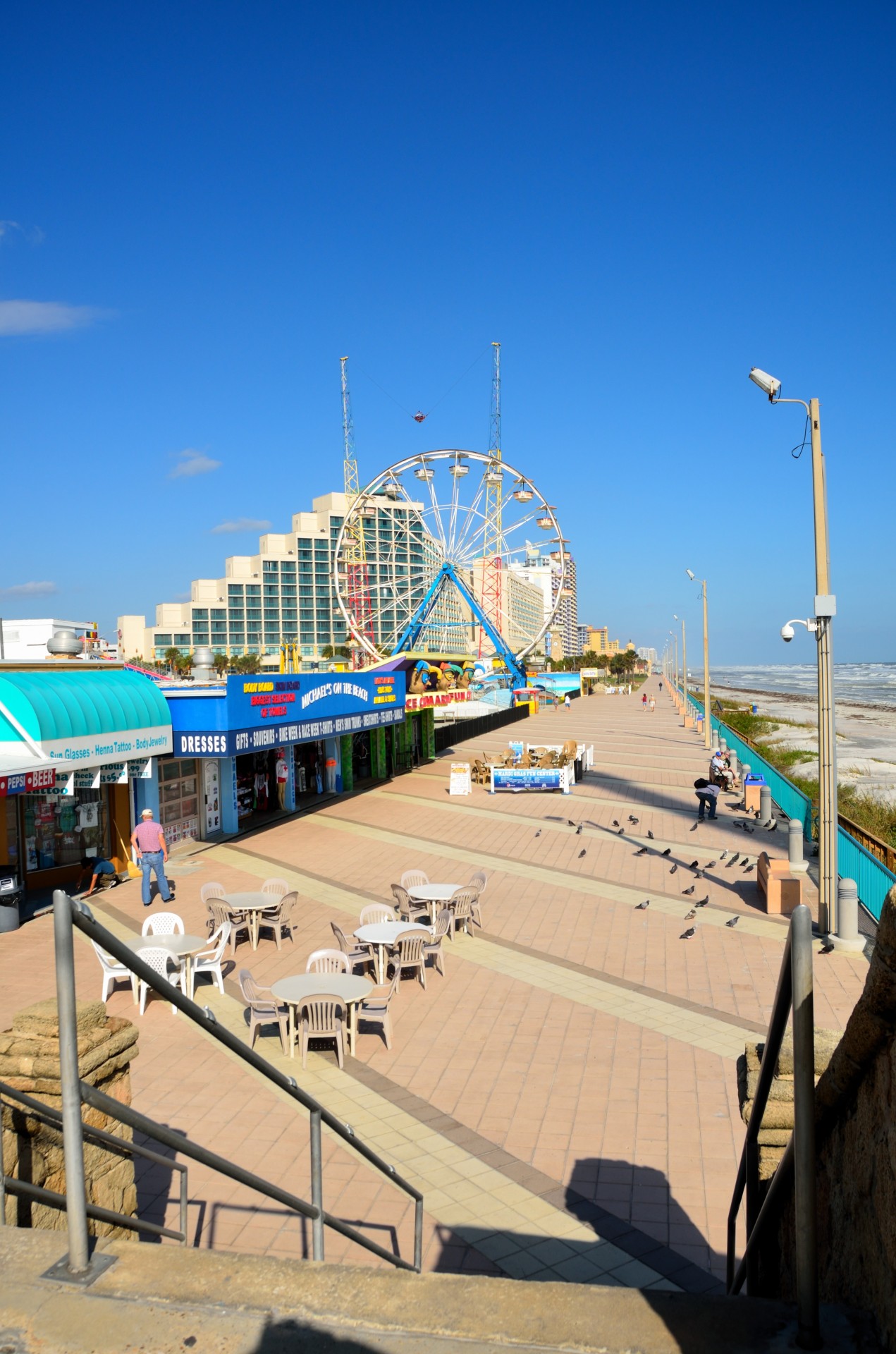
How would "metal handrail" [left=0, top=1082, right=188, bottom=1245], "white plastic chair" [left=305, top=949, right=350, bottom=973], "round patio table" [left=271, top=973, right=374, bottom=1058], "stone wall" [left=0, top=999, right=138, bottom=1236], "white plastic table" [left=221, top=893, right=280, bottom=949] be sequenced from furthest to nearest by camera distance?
"white plastic table" [left=221, top=893, right=280, bottom=949] → "white plastic chair" [left=305, top=949, right=350, bottom=973] → "round patio table" [left=271, top=973, right=374, bottom=1058] → "stone wall" [left=0, top=999, right=138, bottom=1236] → "metal handrail" [left=0, top=1082, right=188, bottom=1245]

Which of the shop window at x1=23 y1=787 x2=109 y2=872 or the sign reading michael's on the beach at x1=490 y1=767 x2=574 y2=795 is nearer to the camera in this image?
the shop window at x1=23 y1=787 x2=109 y2=872

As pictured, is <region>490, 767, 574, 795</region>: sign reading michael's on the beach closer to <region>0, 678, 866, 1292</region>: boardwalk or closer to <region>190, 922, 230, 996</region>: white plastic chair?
<region>0, 678, 866, 1292</region>: boardwalk

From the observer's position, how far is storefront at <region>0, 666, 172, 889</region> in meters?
13.8

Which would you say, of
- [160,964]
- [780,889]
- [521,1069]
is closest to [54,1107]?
[521,1069]

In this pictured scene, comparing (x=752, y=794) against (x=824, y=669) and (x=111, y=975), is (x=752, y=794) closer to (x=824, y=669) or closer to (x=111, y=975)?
(x=824, y=669)

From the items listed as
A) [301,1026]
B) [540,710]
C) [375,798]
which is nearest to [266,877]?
[301,1026]

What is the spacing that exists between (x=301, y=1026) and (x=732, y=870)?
10.0 m

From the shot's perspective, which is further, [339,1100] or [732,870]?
→ [732,870]

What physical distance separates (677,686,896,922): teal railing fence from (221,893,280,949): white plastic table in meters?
7.54

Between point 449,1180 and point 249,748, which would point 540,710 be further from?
point 449,1180

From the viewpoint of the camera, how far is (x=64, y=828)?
52.6ft

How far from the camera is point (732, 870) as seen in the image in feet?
54.7

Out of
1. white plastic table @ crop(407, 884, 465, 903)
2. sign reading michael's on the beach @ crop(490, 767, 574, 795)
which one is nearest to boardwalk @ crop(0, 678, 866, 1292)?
white plastic table @ crop(407, 884, 465, 903)

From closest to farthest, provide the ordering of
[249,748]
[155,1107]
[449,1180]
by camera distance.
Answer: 1. [449,1180]
2. [155,1107]
3. [249,748]
